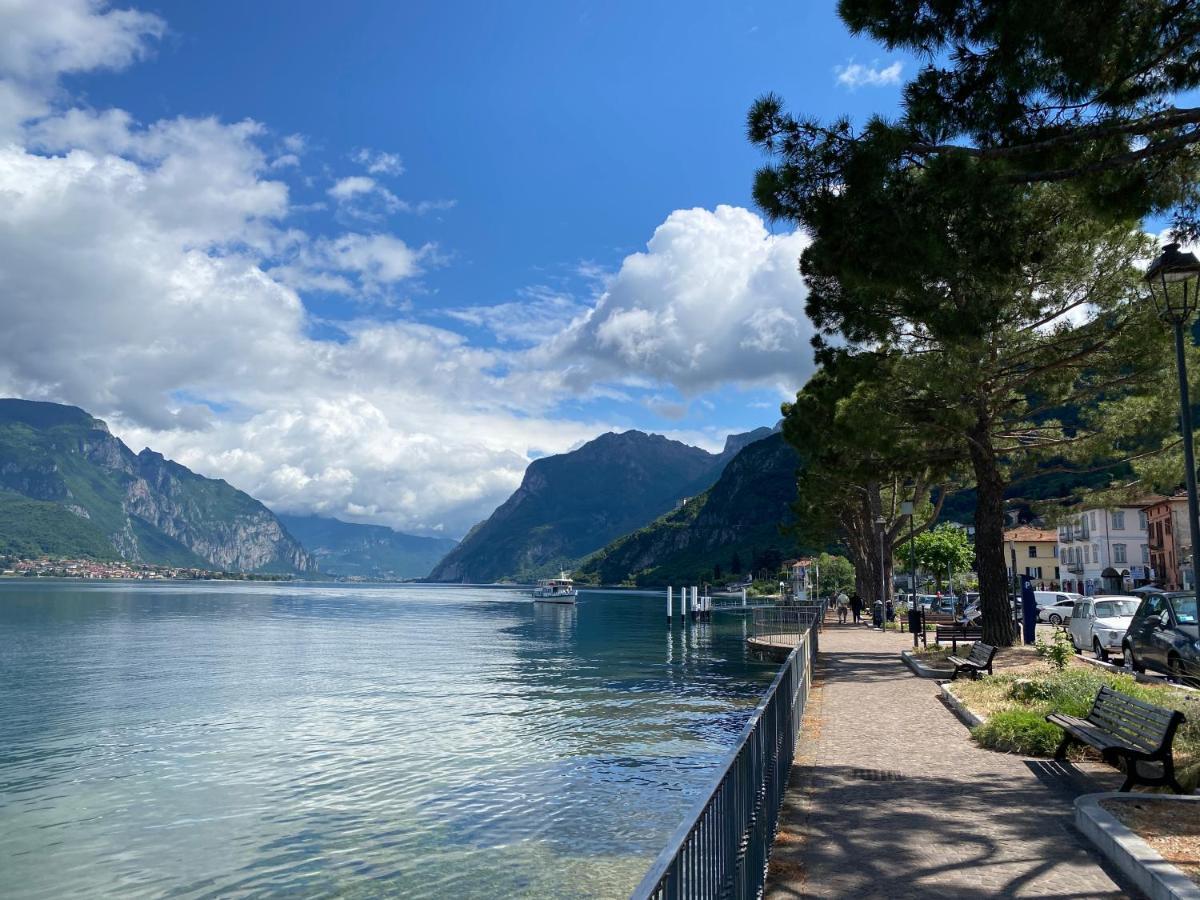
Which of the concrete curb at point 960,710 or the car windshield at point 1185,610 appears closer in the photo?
the concrete curb at point 960,710

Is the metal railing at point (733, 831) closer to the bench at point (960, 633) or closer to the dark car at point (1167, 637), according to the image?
the dark car at point (1167, 637)

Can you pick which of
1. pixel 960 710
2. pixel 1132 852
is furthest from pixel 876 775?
pixel 960 710

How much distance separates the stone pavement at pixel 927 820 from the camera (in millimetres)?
6551

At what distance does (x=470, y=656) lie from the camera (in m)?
46.4

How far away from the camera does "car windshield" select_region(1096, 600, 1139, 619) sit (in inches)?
1027

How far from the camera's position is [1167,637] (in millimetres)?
18625

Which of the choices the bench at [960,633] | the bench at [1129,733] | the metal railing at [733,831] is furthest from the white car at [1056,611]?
the metal railing at [733,831]

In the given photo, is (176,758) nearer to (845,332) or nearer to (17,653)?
(845,332)

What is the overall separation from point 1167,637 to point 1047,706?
7.35 meters

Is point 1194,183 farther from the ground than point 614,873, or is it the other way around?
point 1194,183

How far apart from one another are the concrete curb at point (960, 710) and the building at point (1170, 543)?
193 feet

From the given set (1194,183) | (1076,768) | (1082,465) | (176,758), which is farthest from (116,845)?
(1082,465)

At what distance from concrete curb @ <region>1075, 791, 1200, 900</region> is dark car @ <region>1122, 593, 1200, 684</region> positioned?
1119 centimetres

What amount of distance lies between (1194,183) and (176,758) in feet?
71.3
